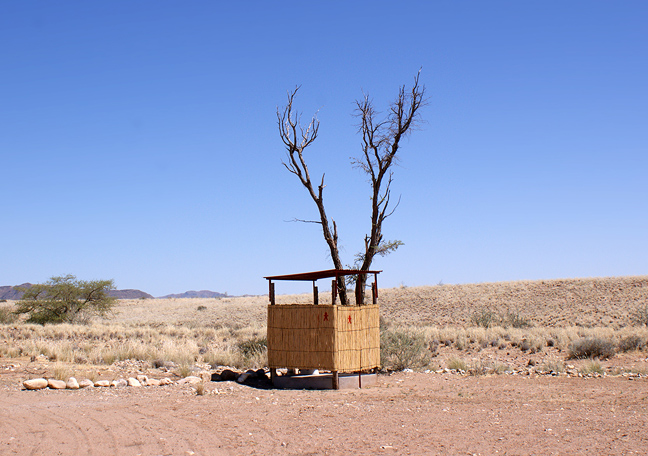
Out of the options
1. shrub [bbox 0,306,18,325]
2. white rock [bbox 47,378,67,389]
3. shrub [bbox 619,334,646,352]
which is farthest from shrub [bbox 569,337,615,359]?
shrub [bbox 0,306,18,325]

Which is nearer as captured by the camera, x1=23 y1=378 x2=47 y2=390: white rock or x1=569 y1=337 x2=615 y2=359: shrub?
x1=23 y1=378 x2=47 y2=390: white rock

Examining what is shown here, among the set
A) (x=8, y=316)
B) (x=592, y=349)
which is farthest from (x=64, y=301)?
(x=592, y=349)

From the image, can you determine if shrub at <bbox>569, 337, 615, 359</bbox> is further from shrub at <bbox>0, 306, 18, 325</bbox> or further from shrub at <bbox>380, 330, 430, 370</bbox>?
shrub at <bbox>0, 306, 18, 325</bbox>

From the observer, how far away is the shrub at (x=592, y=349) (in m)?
19.1

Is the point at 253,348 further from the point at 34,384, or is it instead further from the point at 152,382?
the point at 34,384

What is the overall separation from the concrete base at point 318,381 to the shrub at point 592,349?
31.5 ft

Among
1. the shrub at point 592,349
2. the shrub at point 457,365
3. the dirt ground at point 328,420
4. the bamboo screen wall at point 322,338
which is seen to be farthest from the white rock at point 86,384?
the shrub at point 592,349

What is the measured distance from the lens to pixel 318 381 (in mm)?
13469

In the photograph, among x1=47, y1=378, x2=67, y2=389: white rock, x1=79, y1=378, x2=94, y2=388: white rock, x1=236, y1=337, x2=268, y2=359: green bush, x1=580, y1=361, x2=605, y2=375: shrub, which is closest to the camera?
x1=47, y1=378, x2=67, y2=389: white rock

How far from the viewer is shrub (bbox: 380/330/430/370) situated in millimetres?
16750

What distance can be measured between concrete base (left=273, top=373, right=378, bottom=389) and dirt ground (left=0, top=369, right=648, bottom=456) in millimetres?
478

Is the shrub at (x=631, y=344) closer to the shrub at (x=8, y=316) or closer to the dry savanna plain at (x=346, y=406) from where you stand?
the dry savanna plain at (x=346, y=406)

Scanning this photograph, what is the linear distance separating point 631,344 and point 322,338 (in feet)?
44.1

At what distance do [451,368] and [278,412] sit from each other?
861 centimetres
